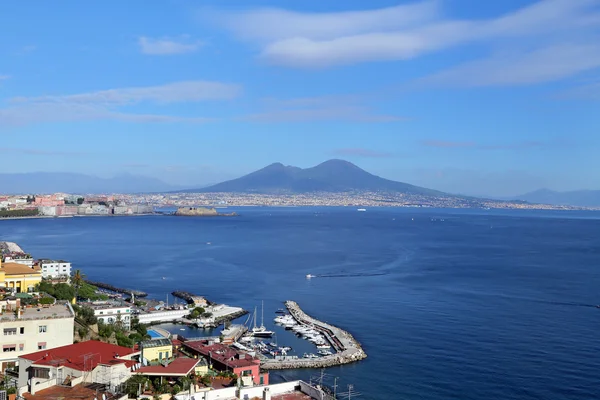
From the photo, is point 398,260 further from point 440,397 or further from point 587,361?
point 440,397

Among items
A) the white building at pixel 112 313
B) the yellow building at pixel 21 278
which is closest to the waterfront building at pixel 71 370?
the yellow building at pixel 21 278

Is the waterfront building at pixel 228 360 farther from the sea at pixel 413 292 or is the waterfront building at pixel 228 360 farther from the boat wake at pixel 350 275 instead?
the boat wake at pixel 350 275

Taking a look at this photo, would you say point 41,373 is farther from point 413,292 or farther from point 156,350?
point 413,292

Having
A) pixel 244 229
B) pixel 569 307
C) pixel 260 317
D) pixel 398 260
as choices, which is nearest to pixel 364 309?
pixel 260 317

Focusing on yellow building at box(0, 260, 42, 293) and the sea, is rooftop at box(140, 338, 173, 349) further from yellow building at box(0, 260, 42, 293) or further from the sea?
yellow building at box(0, 260, 42, 293)

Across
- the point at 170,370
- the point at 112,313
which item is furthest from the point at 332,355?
the point at 170,370

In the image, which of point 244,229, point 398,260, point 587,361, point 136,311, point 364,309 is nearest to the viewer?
point 587,361
